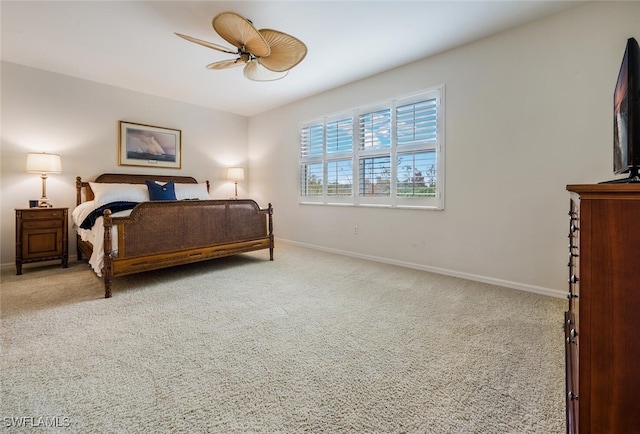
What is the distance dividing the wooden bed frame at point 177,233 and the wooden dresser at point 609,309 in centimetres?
319

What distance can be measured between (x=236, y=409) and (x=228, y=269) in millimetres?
2423

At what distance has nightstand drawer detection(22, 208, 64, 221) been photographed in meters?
3.29

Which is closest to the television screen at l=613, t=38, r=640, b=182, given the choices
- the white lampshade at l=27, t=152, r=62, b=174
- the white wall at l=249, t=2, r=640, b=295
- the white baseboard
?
the white wall at l=249, t=2, r=640, b=295

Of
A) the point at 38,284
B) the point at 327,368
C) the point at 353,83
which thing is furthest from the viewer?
the point at 353,83

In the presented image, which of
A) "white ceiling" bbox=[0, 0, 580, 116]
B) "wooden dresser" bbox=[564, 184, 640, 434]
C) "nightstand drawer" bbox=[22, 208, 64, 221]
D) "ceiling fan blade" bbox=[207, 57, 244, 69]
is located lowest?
"wooden dresser" bbox=[564, 184, 640, 434]

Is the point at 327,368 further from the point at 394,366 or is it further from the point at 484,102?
the point at 484,102

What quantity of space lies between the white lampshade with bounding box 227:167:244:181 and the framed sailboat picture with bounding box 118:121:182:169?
861mm

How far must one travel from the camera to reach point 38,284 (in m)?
2.92

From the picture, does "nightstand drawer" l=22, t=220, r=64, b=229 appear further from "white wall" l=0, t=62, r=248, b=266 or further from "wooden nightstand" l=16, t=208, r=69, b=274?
"white wall" l=0, t=62, r=248, b=266

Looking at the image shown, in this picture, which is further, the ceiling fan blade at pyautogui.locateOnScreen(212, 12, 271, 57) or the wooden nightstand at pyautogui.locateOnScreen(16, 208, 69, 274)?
the wooden nightstand at pyautogui.locateOnScreen(16, 208, 69, 274)

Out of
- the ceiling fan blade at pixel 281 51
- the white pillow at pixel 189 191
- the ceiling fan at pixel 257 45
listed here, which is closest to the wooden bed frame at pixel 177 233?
the white pillow at pixel 189 191

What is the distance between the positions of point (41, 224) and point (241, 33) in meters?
3.33

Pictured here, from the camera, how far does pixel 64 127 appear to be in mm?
3916

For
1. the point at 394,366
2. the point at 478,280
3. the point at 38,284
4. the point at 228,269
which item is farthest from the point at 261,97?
the point at 394,366
